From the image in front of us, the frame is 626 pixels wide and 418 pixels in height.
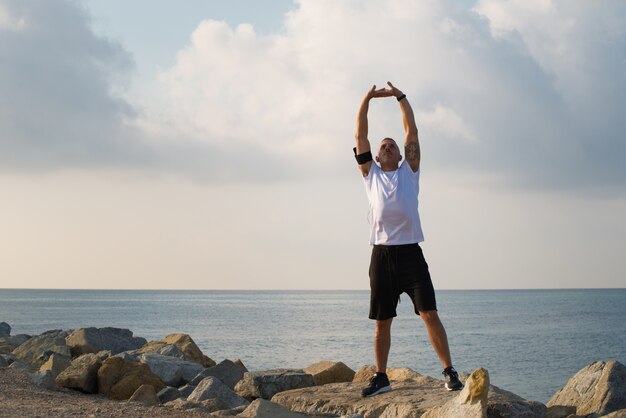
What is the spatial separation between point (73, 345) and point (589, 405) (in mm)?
9105

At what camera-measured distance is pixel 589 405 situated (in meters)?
9.20

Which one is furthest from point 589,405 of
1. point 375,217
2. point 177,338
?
point 177,338

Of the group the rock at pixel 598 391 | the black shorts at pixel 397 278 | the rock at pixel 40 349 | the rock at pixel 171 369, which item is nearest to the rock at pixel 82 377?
the rock at pixel 171 369

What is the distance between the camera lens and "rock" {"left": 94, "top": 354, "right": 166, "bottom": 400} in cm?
1002

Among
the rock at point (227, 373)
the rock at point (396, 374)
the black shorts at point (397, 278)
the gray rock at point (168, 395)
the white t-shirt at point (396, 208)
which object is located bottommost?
the gray rock at point (168, 395)

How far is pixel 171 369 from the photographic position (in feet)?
37.9

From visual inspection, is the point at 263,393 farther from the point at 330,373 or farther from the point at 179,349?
the point at 179,349

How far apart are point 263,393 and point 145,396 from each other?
1431 mm

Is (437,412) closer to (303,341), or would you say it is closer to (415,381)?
(415,381)

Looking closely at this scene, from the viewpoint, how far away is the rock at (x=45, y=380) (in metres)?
10.1

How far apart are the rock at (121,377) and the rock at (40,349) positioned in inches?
136

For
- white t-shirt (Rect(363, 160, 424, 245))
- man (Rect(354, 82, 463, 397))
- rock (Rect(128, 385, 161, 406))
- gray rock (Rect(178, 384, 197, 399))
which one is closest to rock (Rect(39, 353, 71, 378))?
gray rock (Rect(178, 384, 197, 399))

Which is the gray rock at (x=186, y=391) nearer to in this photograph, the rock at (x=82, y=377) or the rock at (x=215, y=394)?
the rock at (x=215, y=394)

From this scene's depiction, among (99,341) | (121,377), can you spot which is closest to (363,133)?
(121,377)
